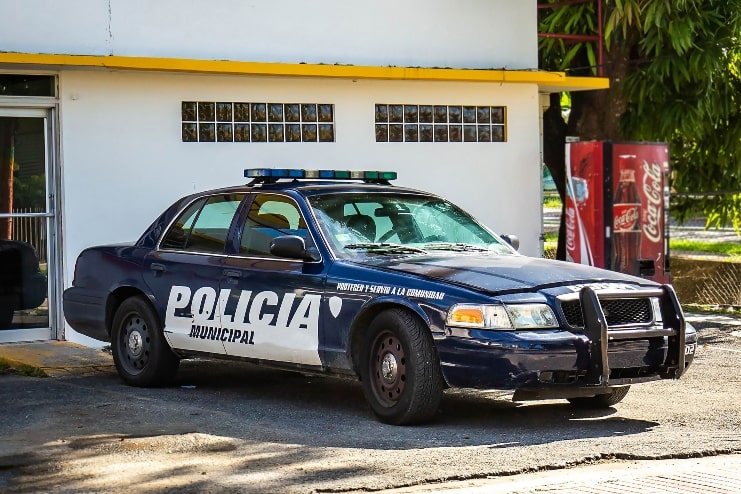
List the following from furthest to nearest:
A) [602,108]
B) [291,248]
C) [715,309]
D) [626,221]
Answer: [602,108] < [715,309] < [626,221] < [291,248]

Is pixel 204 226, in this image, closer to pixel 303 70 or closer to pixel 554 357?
pixel 554 357

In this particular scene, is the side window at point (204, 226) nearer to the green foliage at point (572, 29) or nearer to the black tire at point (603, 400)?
the black tire at point (603, 400)

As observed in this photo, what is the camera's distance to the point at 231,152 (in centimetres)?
1397

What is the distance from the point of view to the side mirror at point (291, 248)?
911cm

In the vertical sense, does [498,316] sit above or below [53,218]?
below

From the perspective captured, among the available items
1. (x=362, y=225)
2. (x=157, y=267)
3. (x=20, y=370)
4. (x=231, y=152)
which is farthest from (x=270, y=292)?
(x=231, y=152)

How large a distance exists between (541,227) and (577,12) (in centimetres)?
349

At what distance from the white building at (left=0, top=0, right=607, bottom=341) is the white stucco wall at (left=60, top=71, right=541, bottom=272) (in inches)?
0.6

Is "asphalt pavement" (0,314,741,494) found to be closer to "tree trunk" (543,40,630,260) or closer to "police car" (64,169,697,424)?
"police car" (64,169,697,424)

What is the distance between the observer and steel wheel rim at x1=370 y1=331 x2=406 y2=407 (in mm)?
8508

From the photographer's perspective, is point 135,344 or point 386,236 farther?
point 135,344

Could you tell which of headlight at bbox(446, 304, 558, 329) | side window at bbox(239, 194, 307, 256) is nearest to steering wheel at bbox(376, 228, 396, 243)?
side window at bbox(239, 194, 307, 256)

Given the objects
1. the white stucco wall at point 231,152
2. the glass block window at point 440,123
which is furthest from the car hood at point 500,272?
the glass block window at point 440,123

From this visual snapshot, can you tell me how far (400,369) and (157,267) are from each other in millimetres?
2748
